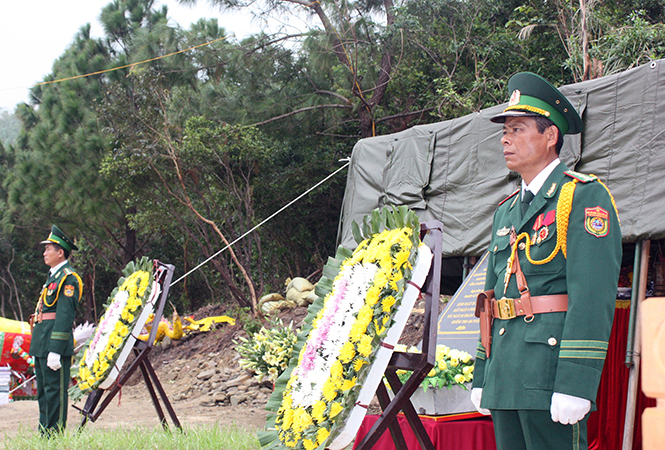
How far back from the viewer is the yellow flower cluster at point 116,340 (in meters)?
4.49

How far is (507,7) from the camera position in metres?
10.6

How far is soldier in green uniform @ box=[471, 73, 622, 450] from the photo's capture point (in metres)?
1.85

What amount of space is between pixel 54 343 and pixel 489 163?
395 cm

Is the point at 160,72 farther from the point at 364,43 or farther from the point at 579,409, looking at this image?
the point at 579,409

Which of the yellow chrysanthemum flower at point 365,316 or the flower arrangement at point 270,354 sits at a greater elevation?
the yellow chrysanthemum flower at point 365,316

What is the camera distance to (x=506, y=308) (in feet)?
6.89

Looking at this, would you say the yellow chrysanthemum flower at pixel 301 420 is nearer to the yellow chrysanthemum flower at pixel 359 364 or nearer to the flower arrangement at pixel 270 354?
the yellow chrysanthemum flower at pixel 359 364

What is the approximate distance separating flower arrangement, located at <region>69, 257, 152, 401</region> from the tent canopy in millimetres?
2120

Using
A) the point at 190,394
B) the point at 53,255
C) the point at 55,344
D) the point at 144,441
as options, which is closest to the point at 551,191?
the point at 144,441

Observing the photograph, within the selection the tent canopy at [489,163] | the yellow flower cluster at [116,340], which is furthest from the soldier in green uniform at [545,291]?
the yellow flower cluster at [116,340]

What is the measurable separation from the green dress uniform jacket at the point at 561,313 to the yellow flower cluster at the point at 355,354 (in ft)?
1.41

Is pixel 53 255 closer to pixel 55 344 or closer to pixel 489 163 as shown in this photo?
pixel 55 344


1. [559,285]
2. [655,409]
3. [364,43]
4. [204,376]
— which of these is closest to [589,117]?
[655,409]

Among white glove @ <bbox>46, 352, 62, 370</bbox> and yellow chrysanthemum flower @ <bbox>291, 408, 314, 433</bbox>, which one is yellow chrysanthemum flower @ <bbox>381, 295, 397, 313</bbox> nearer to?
yellow chrysanthemum flower @ <bbox>291, 408, 314, 433</bbox>
